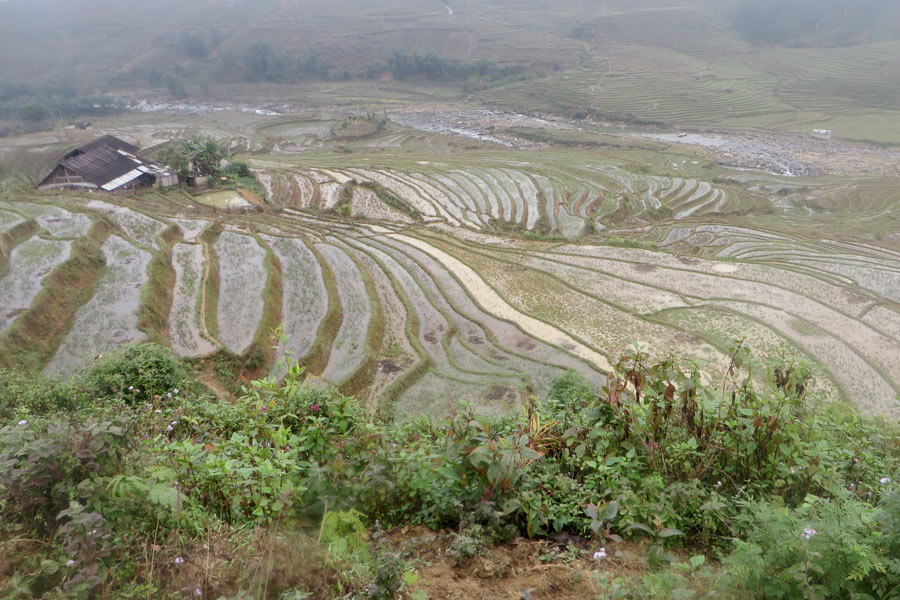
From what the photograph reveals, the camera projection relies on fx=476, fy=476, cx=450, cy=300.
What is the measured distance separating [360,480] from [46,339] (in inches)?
419

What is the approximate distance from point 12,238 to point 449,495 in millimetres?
17364

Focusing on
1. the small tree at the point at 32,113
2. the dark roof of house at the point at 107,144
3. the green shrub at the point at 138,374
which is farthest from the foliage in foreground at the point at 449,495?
the small tree at the point at 32,113

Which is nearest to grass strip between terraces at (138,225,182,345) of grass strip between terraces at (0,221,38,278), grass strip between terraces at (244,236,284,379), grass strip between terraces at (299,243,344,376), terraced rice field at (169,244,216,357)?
terraced rice field at (169,244,216,357)

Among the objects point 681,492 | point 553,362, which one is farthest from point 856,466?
point 553,362

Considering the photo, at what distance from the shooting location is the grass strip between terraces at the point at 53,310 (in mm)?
9453

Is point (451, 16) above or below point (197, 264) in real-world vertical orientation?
above

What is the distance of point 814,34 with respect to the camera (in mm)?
72562

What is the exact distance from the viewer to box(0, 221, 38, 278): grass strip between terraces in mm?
12695

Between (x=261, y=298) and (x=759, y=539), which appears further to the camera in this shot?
(x=261, y=298)

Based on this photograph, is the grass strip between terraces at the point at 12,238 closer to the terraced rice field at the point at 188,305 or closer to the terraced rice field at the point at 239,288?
the terraced rice field at the point at 188,305

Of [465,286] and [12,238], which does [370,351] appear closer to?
[465,286]

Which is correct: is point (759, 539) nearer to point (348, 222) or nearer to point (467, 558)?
point (467, 558)

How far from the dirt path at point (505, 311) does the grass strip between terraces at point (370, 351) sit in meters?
3.15

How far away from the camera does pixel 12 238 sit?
1423cm
